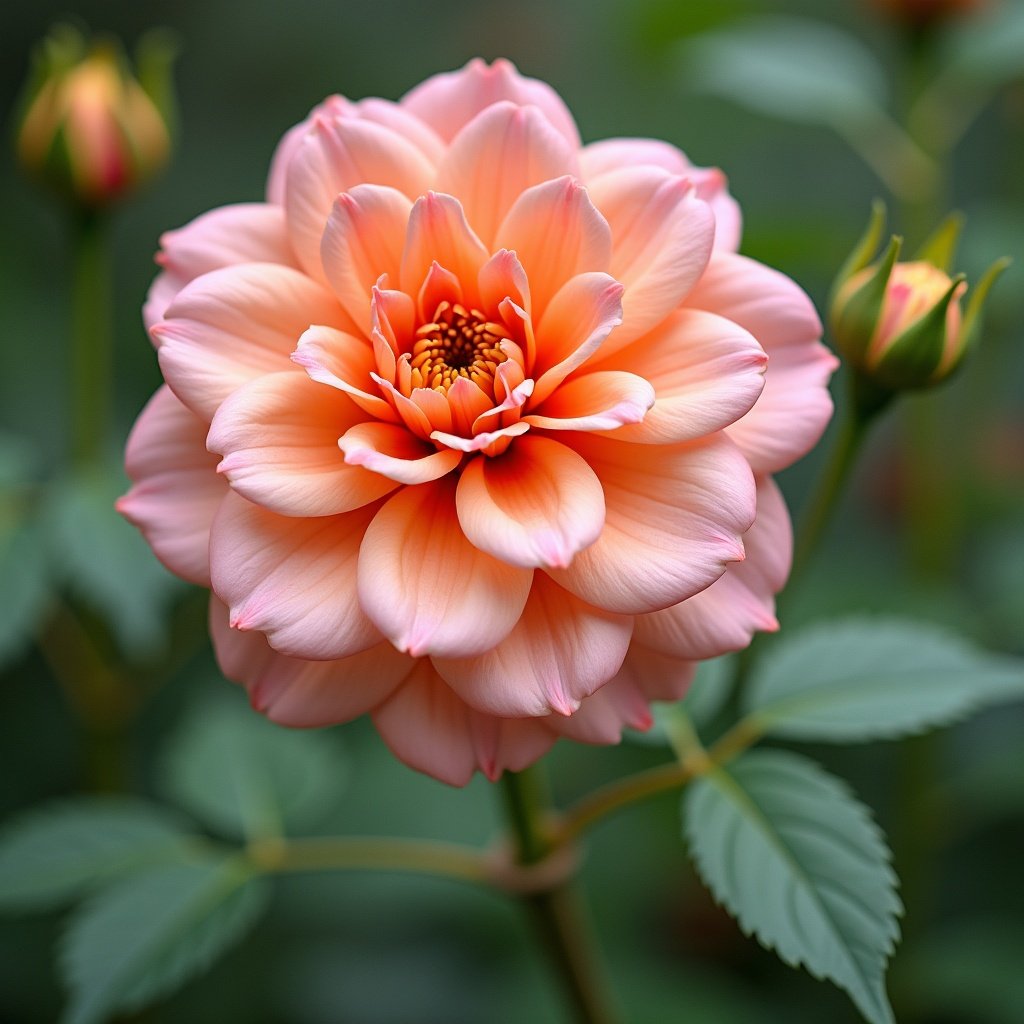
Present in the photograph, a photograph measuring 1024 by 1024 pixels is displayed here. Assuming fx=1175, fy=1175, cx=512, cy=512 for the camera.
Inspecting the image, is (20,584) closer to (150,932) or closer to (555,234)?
(150,932)

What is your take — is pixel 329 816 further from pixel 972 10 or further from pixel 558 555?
pixel 972 10

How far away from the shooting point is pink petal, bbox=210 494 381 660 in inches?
20.5

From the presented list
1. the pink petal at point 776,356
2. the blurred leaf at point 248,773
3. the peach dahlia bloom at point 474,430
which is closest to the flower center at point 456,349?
the peach dahlia bloom at point 474,430

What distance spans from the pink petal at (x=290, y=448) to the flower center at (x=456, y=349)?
1.7 inches

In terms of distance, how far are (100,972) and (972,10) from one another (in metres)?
1.22

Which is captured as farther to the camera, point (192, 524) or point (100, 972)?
point (100, 972)

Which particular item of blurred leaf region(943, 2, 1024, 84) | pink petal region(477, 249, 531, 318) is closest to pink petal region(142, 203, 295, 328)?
pink petal region(477, 249, 531, 318)

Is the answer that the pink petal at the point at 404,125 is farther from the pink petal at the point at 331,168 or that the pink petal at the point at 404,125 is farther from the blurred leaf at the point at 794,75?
the blurred leaf at the point at 794,75

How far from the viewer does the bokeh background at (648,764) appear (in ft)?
A: 3.88

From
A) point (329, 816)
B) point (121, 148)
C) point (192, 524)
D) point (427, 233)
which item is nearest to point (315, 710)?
point (192, 524)

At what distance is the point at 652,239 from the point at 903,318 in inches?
7.2

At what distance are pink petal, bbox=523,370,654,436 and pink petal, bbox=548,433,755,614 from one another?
36 millimetres

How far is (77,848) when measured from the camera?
0.84m

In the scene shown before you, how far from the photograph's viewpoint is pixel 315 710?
57cm
